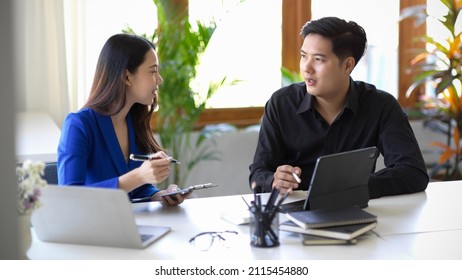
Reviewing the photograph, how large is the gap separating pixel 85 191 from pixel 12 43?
85cm

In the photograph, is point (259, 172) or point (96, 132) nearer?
point (96, 132)

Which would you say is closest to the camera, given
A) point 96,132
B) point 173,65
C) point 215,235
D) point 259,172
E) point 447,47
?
point 215,235

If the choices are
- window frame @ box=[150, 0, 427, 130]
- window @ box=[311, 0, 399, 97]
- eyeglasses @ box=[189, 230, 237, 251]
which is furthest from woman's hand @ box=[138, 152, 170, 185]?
window @ box=[311, 0, 399, 97]

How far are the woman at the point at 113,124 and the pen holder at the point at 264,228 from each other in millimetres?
504

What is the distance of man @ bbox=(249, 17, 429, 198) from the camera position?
9.16 feet

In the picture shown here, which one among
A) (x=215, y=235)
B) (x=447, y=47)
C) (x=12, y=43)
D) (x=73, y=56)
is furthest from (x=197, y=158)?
(x=12, y=43)

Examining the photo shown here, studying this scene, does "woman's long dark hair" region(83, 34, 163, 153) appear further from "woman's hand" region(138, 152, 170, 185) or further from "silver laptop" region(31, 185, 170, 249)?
"silver laptop" region(31, 185, 170, 249)

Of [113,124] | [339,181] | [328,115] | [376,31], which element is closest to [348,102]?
[328,115]

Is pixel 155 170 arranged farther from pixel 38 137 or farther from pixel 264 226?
pixel 38 137

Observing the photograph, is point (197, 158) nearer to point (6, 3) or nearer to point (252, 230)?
point (252, 230)

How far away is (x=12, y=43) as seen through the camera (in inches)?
41.9

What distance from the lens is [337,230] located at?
1976 mm

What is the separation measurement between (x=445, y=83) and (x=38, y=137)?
106 inches

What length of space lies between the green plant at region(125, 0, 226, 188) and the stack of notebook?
214 centimetres
